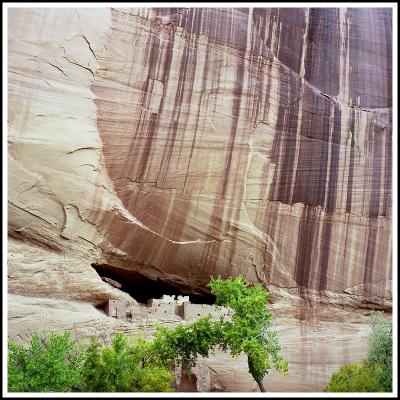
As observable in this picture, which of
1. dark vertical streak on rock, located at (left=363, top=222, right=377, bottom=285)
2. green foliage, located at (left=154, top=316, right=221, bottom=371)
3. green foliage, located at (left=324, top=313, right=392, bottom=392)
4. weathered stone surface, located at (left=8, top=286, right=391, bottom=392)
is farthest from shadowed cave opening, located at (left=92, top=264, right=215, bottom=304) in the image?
green foliage, located at (left=324, top=313, right=392, bottom=392)

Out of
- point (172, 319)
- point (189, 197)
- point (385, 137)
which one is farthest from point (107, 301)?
point (385, 137)

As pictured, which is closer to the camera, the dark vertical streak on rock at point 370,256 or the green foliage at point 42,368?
the green foliage at point 42,368

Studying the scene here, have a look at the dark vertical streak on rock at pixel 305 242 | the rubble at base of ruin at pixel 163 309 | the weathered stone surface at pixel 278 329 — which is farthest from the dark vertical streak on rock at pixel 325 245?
the rubble at base of ruin at pixel 163 309

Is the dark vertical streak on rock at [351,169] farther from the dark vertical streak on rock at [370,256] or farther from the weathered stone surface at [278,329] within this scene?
the weathered stone surface at [278,329]

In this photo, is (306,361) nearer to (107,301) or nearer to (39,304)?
(107,301)

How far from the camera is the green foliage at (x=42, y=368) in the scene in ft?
41.3

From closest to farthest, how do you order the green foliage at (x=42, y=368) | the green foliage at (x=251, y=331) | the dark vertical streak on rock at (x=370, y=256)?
the green foliage at (x=42, y=368)
the green foliage at (x=251, y=331)
the dark vertical streak on rock at (x=370, y=256)

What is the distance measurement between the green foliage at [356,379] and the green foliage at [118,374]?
3.80 metres

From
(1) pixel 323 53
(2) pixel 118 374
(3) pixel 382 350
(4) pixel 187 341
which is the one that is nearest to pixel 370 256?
(3) pixel 382 350

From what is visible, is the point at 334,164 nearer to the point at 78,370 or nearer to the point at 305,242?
the point at 305,242

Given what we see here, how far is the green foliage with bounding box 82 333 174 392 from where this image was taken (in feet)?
42.1

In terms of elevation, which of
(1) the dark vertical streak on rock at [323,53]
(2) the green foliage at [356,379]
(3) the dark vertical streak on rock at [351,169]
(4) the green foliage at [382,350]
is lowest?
(2) the green foliage at [356,379]

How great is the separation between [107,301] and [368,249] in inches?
263

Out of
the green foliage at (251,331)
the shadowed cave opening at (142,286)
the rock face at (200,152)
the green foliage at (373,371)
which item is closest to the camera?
the green foliage at (251,331)
